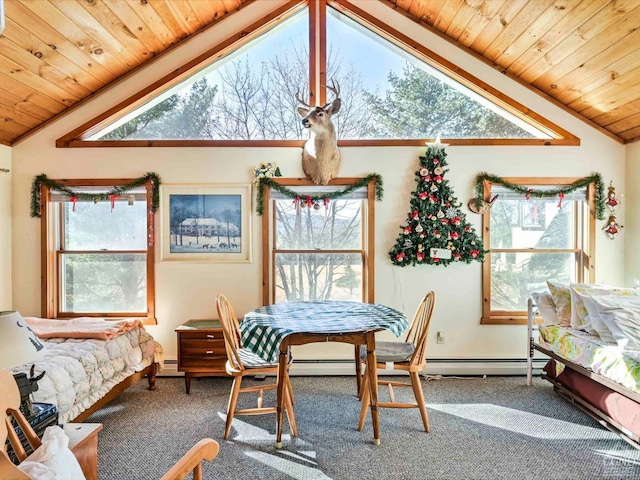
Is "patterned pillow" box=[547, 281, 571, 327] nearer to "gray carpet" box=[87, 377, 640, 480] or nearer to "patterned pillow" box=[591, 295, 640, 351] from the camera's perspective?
"patterned pillow" box=[591, 295, 640, 351]

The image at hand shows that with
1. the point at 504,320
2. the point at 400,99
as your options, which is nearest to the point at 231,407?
the point at 504,320

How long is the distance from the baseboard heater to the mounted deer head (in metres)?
1.81

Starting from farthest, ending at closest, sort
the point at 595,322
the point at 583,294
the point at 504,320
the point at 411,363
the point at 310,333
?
the point at 504,320 < the point at 583,294 < the point at 595,322 < the point at 411,363 < the point at 310,333

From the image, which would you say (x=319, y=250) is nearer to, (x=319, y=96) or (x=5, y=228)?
(x=319, y=96)

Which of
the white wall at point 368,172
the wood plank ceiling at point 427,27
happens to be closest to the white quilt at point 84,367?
the white wall at point 368,172

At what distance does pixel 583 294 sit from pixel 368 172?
216 centimetres

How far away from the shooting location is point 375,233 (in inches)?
166

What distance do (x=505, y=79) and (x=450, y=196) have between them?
129 cm

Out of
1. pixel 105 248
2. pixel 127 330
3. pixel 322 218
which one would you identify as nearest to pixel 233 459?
pixel 127 330

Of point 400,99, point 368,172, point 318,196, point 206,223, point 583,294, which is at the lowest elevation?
point 583,294

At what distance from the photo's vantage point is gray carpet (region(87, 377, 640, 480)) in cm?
245

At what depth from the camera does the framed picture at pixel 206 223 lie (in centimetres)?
418

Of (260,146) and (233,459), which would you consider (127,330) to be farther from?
(260,146)

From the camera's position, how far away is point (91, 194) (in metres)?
4.16
